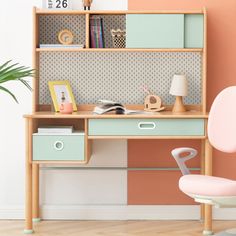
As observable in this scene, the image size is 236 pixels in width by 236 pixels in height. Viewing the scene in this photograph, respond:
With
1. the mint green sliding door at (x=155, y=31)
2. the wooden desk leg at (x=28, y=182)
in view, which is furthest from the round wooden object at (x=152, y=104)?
the wooden desk leg at (x=28, y=182)

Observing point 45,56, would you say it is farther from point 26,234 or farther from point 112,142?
point 26,234

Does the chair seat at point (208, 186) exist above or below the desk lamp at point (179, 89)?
below

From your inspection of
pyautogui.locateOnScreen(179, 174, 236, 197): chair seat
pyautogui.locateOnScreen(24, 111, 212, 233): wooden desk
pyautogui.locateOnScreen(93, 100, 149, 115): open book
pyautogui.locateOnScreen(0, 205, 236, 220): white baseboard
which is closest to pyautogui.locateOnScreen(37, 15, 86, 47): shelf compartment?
pyautogui.locateOnScreen(93, 100, 149, 115): open book

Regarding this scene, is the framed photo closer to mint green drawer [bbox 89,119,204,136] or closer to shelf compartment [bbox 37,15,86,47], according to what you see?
shelf compartment [bbox 37,15,86,47]

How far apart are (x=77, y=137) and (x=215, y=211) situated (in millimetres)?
1201

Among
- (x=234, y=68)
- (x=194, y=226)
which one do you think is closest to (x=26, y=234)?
(x=194, y=226)

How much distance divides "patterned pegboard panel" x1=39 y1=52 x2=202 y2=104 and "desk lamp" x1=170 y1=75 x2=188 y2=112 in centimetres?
14

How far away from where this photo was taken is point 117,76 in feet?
14.4

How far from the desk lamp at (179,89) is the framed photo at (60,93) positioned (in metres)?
0.70

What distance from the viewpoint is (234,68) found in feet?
14.4

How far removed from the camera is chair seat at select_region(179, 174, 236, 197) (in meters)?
3.30

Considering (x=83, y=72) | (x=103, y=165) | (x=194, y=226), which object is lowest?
(x=194, y=226)

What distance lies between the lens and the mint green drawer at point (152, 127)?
12.9ft

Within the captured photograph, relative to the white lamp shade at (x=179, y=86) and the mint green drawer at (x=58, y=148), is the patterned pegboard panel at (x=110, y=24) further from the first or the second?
the mint green drawer at (x=58, y=148)
